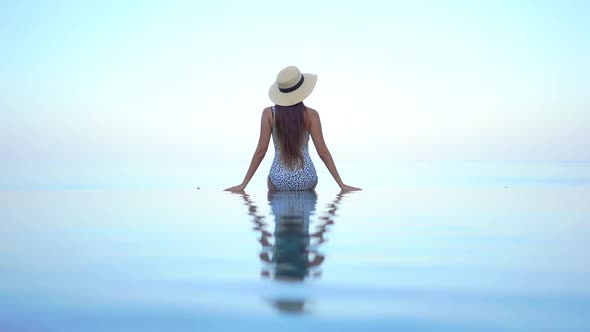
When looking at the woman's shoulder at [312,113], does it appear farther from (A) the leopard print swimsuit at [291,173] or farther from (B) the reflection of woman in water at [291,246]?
(B) the reflection of woman in water at [291,246]

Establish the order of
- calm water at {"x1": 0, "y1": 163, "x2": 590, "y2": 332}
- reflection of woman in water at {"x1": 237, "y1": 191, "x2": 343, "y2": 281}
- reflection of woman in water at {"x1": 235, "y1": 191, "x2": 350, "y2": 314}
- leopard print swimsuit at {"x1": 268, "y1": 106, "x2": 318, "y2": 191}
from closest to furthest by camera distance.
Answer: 1. calm water at {"x1": 0, "y1": 163, "x2": 590, "y2": 332}
2. reflection of woman in water at {"x1": 235, "y1": 191, "x2": 350, "y2": 314}
3. reflection of woman in water at {"x1": 237, "y1": 191, "x2": 343, "y2": 281}
4. leopard print swimsuit at {"x1": 268, "y1": 106, "x2": 318, "y2": 191}

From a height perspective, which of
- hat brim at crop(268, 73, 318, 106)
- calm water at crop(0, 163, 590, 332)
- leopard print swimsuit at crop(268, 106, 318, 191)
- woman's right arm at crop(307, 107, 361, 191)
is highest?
hat brim at crop(268, 73, 318, 106)

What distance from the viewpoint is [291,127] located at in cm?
841

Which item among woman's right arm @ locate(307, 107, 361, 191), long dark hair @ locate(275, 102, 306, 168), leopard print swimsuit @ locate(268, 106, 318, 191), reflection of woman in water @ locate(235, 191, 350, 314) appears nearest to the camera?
reflection of woman in water @ locate(235, 191, 350, 314)

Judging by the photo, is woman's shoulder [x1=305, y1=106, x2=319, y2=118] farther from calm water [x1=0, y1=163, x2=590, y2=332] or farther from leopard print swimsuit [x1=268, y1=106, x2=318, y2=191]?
calm water [x1=0, y1=163, x2=590, y2=332]

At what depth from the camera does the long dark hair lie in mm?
8414

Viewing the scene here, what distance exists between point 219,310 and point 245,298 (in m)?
0.19

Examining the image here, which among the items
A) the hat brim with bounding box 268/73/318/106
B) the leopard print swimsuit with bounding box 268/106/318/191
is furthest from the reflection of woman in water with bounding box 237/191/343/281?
the hat brim with bounding box 268/73/318/106

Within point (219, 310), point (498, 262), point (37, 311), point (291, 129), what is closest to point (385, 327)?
point (219, 310)

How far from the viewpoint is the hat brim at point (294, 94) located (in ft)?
27.8

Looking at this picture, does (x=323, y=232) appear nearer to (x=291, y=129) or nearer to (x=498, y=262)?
(x=498, y=262)

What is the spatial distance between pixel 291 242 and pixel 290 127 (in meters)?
4.59

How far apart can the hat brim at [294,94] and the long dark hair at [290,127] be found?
7 centimetres

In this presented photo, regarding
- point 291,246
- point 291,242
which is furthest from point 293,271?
point 291,242
